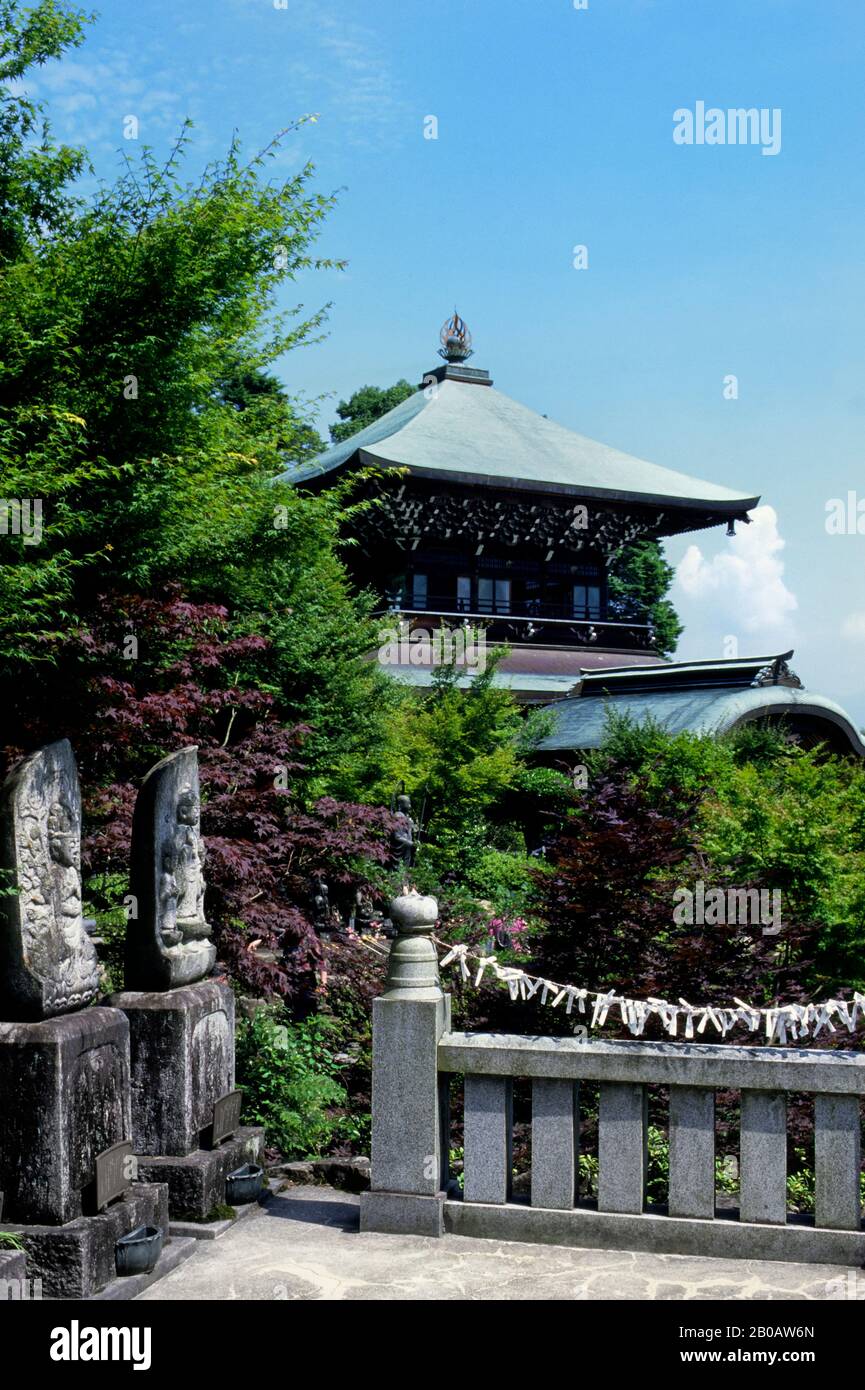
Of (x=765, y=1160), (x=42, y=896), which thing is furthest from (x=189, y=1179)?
(x=765, y=1160)

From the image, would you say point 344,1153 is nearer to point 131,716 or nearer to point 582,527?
point 131,716

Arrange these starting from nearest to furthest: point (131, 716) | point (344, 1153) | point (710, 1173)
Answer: point (710, 1173) → point (344, 1153) → point (131, 716)

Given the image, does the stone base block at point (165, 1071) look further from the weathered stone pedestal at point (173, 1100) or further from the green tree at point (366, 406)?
the green tree at point (366, 406)

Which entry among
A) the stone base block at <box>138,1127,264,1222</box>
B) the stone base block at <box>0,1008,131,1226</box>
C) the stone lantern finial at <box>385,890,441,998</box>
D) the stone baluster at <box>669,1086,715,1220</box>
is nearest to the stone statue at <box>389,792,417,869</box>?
the stone base block at <box>138,1127,264,1222</box>

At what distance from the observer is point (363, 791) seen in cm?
1675

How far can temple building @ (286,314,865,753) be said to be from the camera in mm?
25688

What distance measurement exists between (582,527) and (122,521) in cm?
2056

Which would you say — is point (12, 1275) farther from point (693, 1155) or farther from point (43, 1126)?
point (693, 1155)

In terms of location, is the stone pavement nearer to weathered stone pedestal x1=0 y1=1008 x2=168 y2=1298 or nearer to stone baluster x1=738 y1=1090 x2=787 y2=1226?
stone baluster x1=738 y1=1090 x2=787 y2=1226

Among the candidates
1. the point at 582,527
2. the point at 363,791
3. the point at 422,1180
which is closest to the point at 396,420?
the point at 582,527

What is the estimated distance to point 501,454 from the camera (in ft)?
92.3

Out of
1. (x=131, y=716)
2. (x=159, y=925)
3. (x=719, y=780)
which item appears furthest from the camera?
(x=719, y=780)

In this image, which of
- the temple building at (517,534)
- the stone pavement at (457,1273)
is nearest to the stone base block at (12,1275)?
the stone pavement at (457,1273)

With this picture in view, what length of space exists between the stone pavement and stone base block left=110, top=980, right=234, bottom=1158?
0.68 m
